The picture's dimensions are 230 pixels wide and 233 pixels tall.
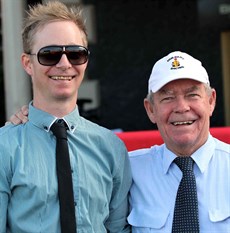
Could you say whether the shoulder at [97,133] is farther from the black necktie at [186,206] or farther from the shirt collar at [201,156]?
the black necktie at [186,206]

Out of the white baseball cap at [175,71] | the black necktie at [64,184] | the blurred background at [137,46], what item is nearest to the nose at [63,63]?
the black necktie at [64,184]

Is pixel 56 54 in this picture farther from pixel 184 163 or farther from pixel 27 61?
pixel 184 163

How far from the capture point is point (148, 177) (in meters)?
2.63

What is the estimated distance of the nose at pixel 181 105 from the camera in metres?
2.50

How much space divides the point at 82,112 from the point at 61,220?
385 centimetres

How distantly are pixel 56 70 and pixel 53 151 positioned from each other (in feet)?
1.15

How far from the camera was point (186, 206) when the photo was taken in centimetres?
243

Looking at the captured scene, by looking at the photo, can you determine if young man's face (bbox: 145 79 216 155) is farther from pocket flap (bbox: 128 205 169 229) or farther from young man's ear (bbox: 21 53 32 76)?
young man's ear (bbox: 21 53 32 76)

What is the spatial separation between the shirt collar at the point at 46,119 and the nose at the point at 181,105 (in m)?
0.46

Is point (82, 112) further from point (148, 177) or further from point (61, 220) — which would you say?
point (61, 220)

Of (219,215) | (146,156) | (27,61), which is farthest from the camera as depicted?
(146,156)

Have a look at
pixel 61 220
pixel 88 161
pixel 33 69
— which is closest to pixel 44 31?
pixel 33 69

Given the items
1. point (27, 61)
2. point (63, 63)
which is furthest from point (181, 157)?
point (27, 61)

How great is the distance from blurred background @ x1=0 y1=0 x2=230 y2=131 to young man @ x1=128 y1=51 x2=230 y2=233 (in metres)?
3.49
